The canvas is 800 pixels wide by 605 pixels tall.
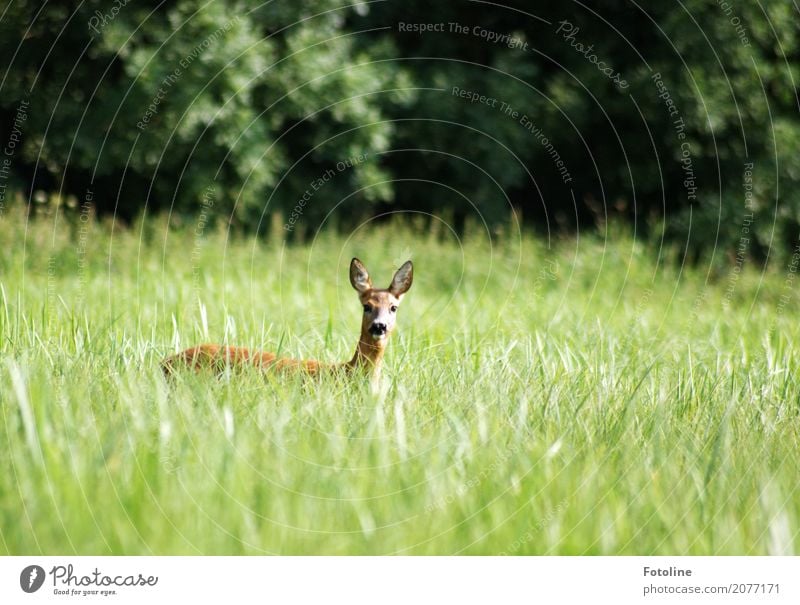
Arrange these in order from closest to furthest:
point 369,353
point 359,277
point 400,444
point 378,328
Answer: point 400,444
point 378,328
point 369,353
point 359,277

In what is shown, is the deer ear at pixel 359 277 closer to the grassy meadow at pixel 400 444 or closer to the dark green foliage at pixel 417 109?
the grassy meadow at pixel 400 444

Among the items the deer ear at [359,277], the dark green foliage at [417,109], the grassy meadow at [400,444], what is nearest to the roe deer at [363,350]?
the deer ear at [359,277]

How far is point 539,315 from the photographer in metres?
8.53

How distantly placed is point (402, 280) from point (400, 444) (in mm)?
1682

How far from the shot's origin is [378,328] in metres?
5.39

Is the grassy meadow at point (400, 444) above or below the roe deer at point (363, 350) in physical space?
below

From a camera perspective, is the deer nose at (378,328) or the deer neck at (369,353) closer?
the deer nose at (378,328)

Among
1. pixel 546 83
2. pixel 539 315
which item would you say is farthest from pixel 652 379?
pixel 546 83

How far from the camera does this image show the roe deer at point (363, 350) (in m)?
5.44

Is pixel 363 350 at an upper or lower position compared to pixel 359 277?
lower

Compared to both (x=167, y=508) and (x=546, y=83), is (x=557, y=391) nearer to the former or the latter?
(x=167, y=508)

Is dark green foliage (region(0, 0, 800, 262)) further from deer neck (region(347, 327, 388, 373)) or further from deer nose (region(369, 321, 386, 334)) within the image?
deer nose (region(369, 321, 386, 334))

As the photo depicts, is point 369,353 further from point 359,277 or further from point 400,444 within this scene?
point 400,444

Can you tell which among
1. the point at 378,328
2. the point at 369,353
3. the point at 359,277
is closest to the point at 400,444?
the point at 378,328
